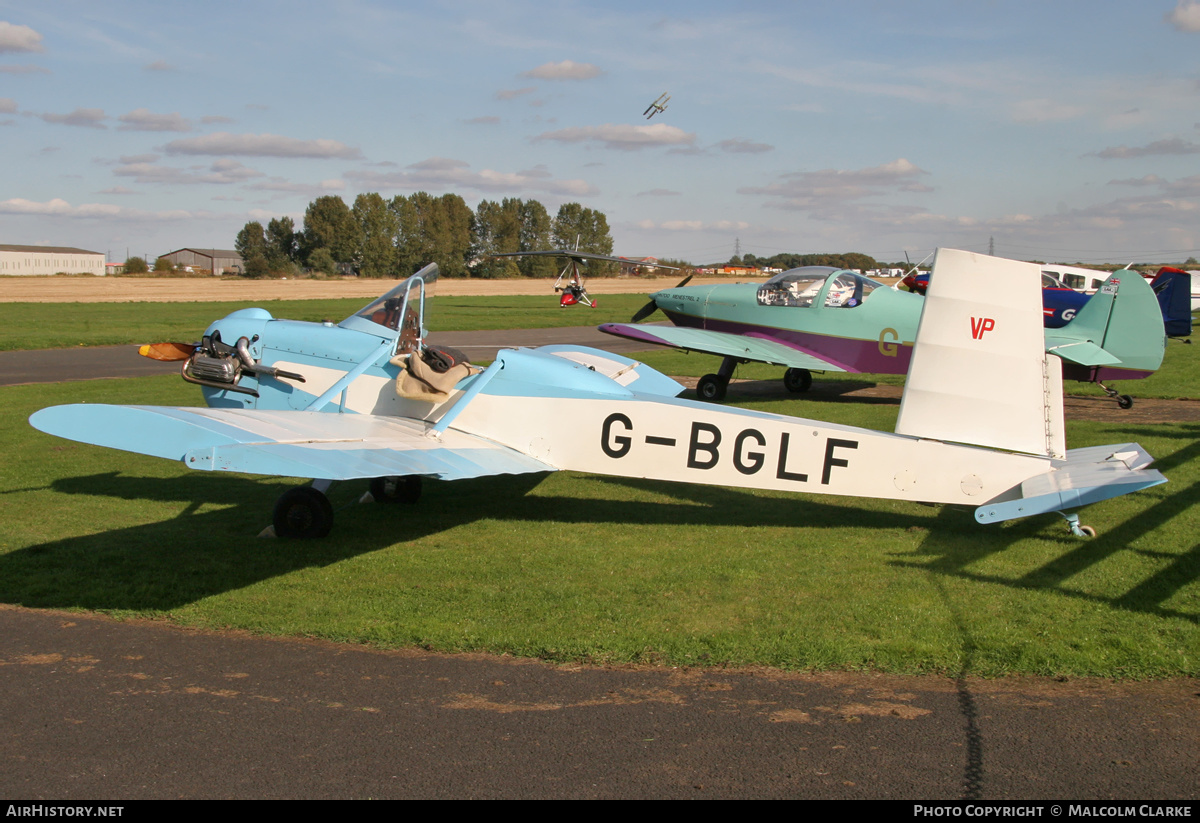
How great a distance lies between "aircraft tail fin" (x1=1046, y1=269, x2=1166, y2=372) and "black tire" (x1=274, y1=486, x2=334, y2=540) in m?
11.4

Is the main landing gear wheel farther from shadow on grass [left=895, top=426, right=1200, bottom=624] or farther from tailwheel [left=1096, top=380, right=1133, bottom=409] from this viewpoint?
shadow on grass [left=895, top=426, right=1200, bottom=624]

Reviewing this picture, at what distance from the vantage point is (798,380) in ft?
54.1

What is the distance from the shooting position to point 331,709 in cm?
416

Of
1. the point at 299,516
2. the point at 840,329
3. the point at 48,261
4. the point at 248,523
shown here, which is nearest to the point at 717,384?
the point at 840,329

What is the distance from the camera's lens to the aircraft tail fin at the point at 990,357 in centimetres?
601

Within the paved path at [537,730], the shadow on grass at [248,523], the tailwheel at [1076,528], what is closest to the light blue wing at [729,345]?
the shadow on grass at [248,523]

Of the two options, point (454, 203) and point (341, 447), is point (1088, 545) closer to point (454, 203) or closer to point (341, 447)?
A: point (341, 447)

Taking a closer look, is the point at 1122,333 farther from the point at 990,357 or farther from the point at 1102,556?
the point at 990,357

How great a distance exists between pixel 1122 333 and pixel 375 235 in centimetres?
6817

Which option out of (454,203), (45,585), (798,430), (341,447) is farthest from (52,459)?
(454,203)

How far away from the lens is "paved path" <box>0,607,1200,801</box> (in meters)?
3.44

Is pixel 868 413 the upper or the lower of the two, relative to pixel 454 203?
lower

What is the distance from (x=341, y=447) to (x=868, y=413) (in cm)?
932

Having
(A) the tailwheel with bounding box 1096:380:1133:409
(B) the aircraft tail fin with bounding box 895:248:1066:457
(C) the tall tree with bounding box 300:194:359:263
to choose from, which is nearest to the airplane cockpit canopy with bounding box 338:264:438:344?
(B) the aircraft tail fin with bounding box 895:248:1066:457
